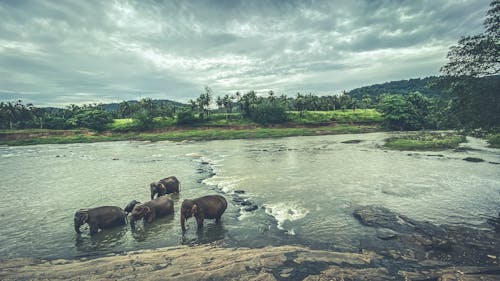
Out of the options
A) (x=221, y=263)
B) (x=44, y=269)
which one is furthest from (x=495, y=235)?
(x=44, y=269)

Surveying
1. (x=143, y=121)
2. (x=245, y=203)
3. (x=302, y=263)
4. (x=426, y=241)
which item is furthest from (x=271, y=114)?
(x=302, y=263)

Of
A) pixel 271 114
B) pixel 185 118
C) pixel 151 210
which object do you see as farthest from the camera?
pixel 271 114

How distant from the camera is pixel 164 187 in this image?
19.1 m

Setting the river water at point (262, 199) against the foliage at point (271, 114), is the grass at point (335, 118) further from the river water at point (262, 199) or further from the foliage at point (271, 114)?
the river water at point (262, 199)

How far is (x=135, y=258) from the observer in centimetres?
1030

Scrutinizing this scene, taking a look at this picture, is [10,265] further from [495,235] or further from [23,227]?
[495,235]

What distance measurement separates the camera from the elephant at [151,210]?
13868mm

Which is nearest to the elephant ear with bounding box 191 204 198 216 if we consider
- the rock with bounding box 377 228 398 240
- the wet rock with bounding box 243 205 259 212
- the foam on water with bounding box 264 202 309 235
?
the wet rock with bounding box 243 205 259 212

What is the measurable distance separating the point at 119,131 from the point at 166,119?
19.0 m

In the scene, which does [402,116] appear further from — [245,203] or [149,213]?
[149,213]

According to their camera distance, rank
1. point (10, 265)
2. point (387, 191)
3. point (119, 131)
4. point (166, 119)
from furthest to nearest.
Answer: point (166, 119) → point (119, 131) → point (387, 191) → point (10, 265)

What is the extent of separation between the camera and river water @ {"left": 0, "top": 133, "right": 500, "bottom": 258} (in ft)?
40.3

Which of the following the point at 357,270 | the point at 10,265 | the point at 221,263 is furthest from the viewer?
the point at 10,265

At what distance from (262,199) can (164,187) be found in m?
6.81
